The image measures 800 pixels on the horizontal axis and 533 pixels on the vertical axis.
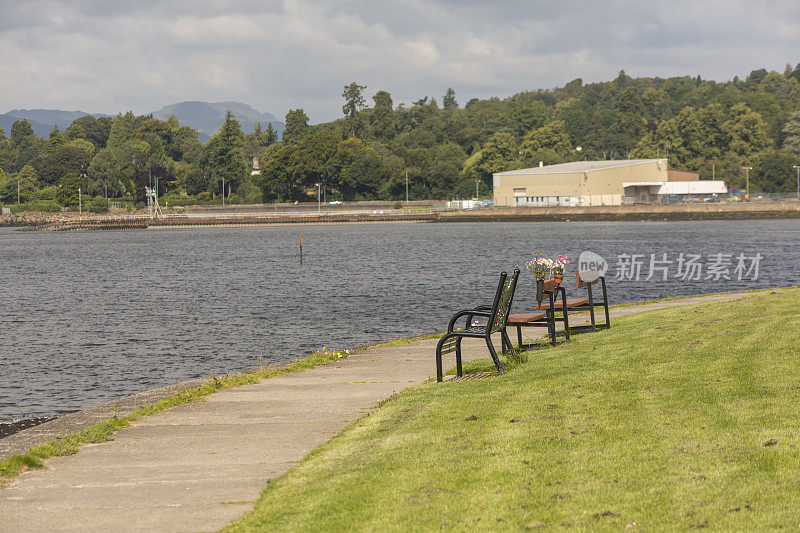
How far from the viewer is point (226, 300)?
51.3 meters

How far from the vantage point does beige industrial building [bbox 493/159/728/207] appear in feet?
550

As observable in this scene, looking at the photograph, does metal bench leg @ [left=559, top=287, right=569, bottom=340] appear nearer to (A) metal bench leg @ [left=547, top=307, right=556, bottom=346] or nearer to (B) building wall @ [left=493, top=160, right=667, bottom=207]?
(A) metal bench leg @ [left=547, top=307, right=556, bottom=346]

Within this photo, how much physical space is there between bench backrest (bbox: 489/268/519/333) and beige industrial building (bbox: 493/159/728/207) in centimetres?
15733

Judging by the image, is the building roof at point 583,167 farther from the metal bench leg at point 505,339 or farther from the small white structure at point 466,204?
the metal bench leg at point 505,339

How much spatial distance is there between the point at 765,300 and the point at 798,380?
9298mm

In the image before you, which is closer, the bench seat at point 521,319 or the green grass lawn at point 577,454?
the green grass lawn at point 577,454

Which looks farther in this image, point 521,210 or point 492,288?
point 521,210

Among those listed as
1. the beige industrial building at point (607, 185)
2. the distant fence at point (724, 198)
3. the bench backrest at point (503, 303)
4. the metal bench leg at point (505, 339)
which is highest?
the beige industrial building at point (607, 185)

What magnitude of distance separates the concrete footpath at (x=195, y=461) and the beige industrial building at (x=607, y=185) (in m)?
159

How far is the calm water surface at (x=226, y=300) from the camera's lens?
2747 cm

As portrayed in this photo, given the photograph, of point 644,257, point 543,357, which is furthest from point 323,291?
point 543,357

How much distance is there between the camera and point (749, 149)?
19838 cm

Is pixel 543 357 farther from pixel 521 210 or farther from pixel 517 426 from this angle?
pixel 521 210

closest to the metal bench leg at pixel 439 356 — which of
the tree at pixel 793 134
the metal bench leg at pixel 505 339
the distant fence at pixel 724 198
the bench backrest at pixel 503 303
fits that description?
the bench backrest at pixel 503 303
